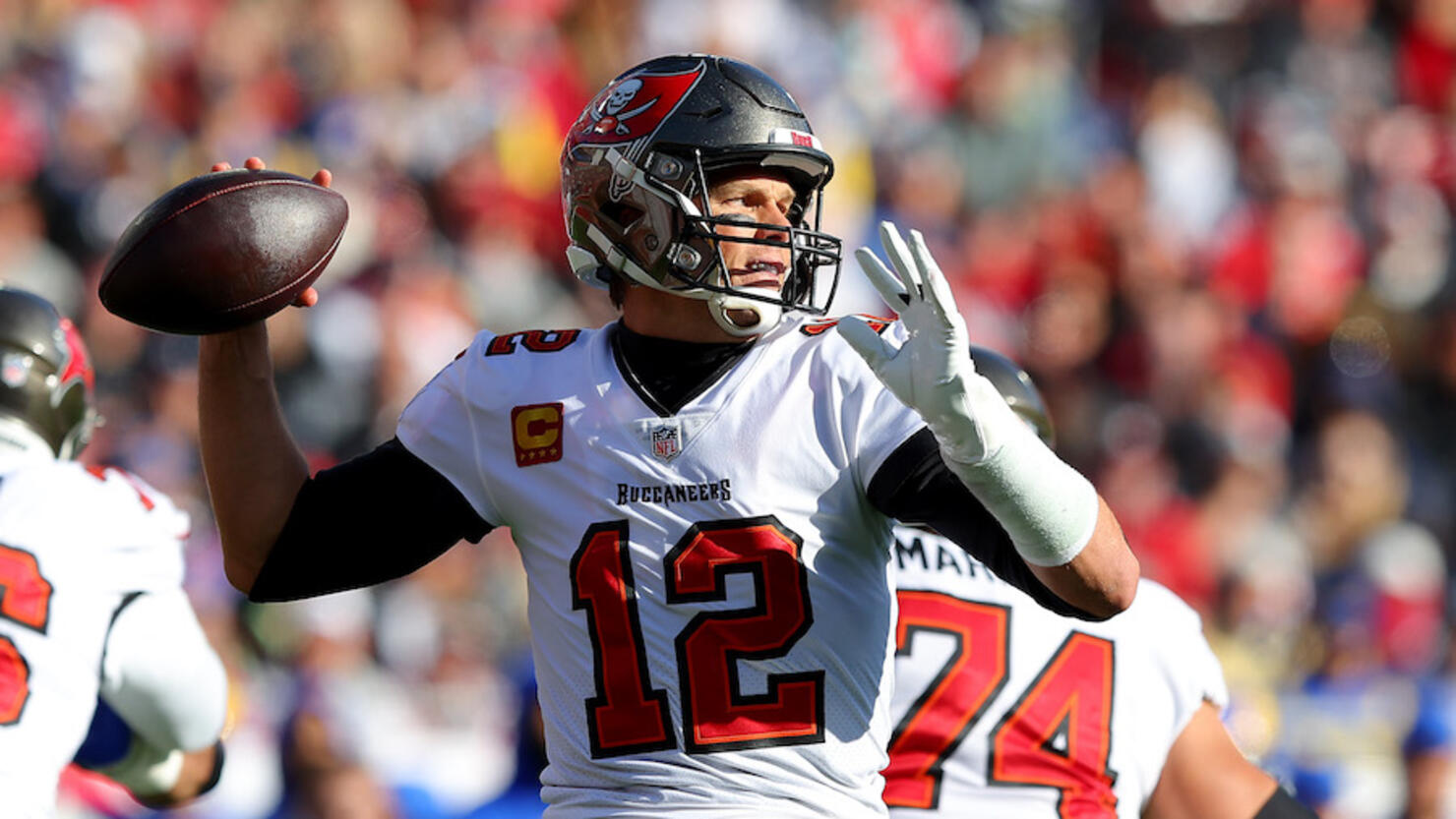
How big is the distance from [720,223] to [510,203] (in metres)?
6.87

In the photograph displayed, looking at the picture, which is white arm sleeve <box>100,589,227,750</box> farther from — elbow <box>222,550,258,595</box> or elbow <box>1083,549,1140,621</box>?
elbow <box>1083,549,1140,621</box>

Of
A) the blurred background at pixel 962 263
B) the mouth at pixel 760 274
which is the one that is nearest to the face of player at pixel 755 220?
the mouth at pixel 760 274

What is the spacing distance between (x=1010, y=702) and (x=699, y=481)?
120cm

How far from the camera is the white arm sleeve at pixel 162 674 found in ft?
12.6

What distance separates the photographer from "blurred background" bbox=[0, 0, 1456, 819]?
7262 mm

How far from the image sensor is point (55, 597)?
145 inches

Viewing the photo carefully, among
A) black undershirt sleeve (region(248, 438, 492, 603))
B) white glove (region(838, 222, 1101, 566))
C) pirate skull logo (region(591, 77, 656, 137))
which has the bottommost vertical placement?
black undershirt sleeve (region(248, 438, 492, 603))

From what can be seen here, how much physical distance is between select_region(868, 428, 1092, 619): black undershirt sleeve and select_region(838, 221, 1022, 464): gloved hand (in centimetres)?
14

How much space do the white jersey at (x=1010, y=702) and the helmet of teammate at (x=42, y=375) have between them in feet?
5.90

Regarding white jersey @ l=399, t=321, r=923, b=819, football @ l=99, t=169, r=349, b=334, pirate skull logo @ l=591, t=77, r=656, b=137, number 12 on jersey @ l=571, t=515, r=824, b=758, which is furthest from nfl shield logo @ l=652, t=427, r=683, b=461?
football @ l=99, t=169, r=349, b=334

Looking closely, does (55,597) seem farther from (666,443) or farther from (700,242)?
(700,242)

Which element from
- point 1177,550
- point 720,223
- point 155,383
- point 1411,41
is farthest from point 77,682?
point 1411,41

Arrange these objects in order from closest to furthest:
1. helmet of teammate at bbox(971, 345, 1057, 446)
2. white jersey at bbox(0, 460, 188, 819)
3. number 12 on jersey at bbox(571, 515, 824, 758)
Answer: number 12 on jersey at bbox(571, 515, 824, 758), white jersey at bbox(0, 460, 188, 819), helmet of teammate at bbox(971, 345, 1057, 446)

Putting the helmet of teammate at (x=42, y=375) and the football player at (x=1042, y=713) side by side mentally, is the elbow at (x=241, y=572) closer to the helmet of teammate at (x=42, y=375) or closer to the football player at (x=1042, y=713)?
the helmet of teammate at (x=42, y=375)
